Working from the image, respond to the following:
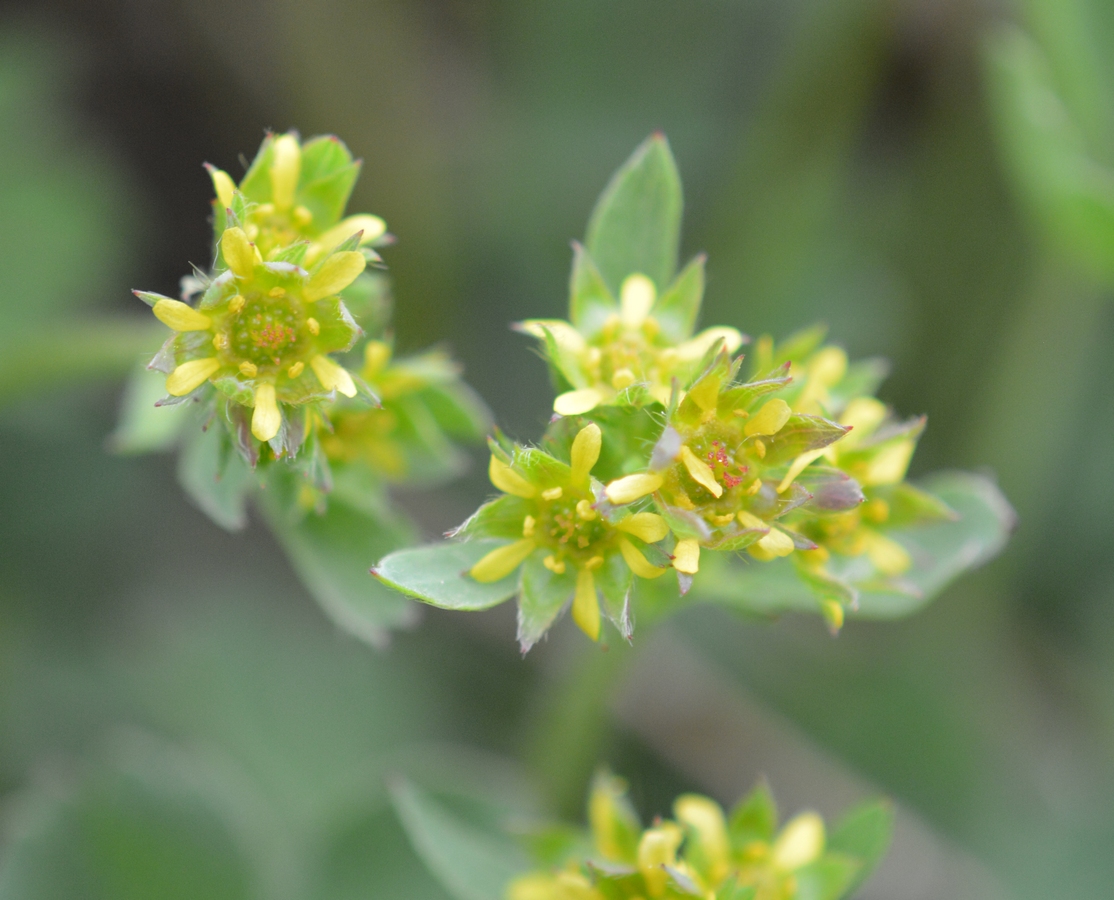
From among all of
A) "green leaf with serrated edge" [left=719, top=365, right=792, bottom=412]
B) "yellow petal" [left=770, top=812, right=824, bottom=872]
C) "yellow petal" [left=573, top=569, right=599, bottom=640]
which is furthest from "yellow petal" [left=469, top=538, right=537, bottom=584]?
"yellow petal" [left=770, top=812, right=824, bottom=872]

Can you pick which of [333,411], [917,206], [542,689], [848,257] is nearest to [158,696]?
[542,689]

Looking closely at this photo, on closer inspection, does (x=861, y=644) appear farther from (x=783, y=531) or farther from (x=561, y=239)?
(x=783, y=531)

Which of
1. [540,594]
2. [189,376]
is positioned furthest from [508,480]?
[189,376]

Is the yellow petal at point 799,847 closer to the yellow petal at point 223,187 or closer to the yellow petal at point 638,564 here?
the yellow petal at point 638,564

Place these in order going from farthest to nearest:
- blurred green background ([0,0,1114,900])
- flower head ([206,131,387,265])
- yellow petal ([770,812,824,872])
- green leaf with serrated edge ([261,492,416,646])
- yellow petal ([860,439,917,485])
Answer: blurred green background ([0,0,1114,900]) < green leaf with serrated edge ([261,492,416,646]) < yellow petal ([770,812,824,872]) < yellow petal ([860,439,917,485]) < flower head ([206,131,387,265])

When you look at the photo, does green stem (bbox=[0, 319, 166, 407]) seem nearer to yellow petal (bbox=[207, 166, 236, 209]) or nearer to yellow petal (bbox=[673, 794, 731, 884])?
yellow petal (bbox=[207, 166, 236, 209])

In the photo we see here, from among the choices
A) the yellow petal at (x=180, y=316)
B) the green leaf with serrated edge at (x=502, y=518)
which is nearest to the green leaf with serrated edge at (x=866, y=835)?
the green leaf with serrated edge at (x=502, y=518)
